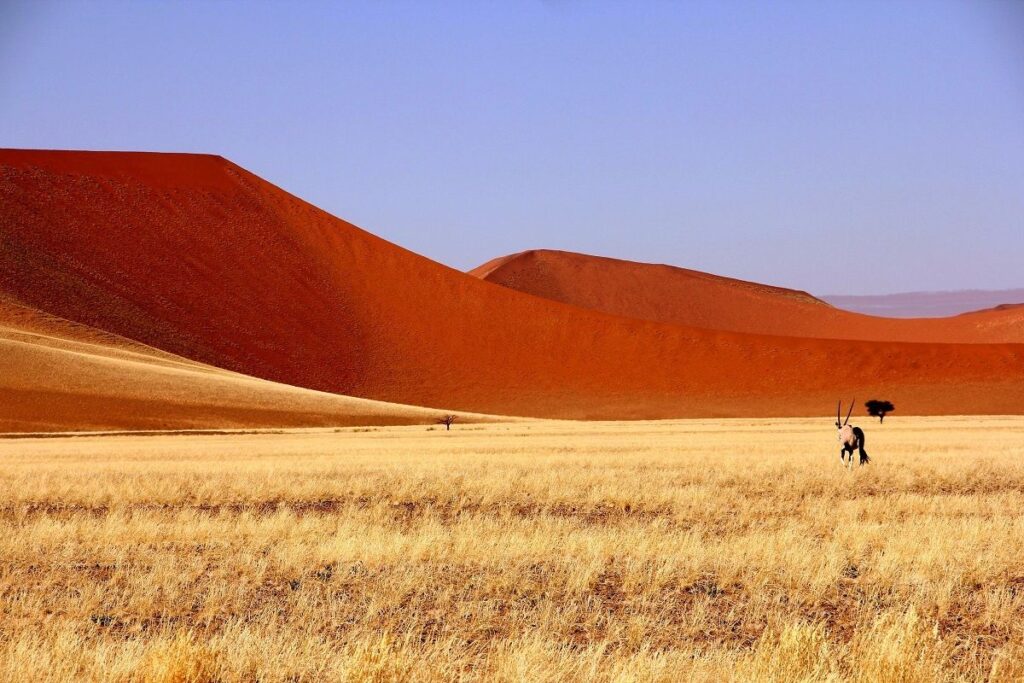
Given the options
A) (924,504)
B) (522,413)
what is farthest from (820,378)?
(924,504)

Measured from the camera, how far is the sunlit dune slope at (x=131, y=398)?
4862cm

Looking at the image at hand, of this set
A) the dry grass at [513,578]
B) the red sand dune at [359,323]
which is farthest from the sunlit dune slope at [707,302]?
the dry grass at [513,578]

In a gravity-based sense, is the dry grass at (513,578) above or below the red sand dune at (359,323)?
below

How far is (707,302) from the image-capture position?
146125mm

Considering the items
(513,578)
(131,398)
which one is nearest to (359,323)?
(131,398)

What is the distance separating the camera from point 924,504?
1476 cm

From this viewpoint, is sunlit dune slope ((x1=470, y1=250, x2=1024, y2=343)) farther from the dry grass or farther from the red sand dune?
the dry grass

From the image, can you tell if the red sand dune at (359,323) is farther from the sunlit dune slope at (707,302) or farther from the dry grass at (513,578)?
the dry grass at (513,578)

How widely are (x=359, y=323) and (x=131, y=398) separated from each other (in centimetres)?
4086

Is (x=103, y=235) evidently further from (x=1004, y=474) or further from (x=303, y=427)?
(x=1004, y=474)

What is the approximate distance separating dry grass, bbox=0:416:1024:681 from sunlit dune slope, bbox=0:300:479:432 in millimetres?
30811

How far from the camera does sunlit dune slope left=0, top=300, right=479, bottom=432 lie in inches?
1914

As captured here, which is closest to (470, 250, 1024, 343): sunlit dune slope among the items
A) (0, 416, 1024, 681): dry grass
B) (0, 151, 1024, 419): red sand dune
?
(0, 151, 1024, 419): red sand dune

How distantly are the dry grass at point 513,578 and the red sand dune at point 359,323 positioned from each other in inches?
2446
